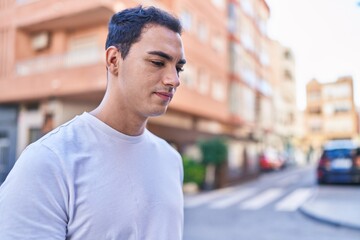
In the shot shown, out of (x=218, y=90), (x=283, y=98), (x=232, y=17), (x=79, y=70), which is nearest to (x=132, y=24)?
(x=79, y=70)

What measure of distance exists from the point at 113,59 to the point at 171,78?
211 mm

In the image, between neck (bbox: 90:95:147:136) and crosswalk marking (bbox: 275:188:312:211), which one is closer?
neck (bbox: 90:95:147:136)

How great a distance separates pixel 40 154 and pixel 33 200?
0.42 ft

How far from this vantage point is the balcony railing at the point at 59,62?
15273 mm

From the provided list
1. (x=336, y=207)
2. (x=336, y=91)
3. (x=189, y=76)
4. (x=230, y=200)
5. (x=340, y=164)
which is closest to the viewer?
(x=336, y=207)

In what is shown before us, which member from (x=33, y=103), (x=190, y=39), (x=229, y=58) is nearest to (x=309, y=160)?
(x=229, y=58)

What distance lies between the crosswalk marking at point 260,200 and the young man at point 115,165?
30.8ft

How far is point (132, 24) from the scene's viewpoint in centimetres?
124

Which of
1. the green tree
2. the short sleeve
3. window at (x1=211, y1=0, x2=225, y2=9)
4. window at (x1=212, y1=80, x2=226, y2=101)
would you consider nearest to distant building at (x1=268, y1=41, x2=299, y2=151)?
window at (x1=212, y1=80, x2=226, y2=101)

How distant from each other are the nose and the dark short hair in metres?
0.15

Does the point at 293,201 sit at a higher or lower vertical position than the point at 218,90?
lower

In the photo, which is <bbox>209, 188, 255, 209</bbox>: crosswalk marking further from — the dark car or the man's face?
the man's face

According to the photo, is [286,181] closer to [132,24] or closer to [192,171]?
[192,171]

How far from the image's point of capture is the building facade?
1547 cm
